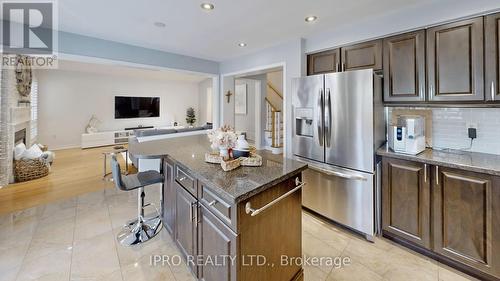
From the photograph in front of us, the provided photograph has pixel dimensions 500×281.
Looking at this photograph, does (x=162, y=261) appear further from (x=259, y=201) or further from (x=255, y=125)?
(x=255, y=125)

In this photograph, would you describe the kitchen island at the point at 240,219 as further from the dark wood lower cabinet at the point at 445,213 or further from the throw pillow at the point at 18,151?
the throw pillow at the point at 18,151

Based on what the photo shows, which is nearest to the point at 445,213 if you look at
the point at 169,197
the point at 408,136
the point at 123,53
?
the point at 408,136

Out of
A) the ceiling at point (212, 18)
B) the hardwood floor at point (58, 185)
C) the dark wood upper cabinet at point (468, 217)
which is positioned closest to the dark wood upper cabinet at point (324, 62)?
the ceiling at point (212, 18)

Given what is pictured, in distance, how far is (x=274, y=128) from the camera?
6.79 metres

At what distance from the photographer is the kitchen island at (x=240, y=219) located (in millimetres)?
1341

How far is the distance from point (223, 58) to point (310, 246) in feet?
12.6

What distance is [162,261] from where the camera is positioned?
6.95 ft

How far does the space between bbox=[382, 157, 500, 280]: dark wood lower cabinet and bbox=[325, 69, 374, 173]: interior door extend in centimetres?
27

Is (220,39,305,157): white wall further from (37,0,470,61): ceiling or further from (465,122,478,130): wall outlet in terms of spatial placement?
(465,122,478,130): wall outlet

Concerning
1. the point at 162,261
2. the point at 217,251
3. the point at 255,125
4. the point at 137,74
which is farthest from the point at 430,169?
the point at 137,74

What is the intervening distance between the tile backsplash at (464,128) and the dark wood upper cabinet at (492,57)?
0.37 meters

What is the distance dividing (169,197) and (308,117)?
1.87 m

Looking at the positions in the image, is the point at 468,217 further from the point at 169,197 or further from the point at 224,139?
the point at 169,197

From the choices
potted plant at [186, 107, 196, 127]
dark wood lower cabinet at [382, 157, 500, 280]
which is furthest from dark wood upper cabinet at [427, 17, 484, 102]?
potted plant at [186, 107, 196, 127]
